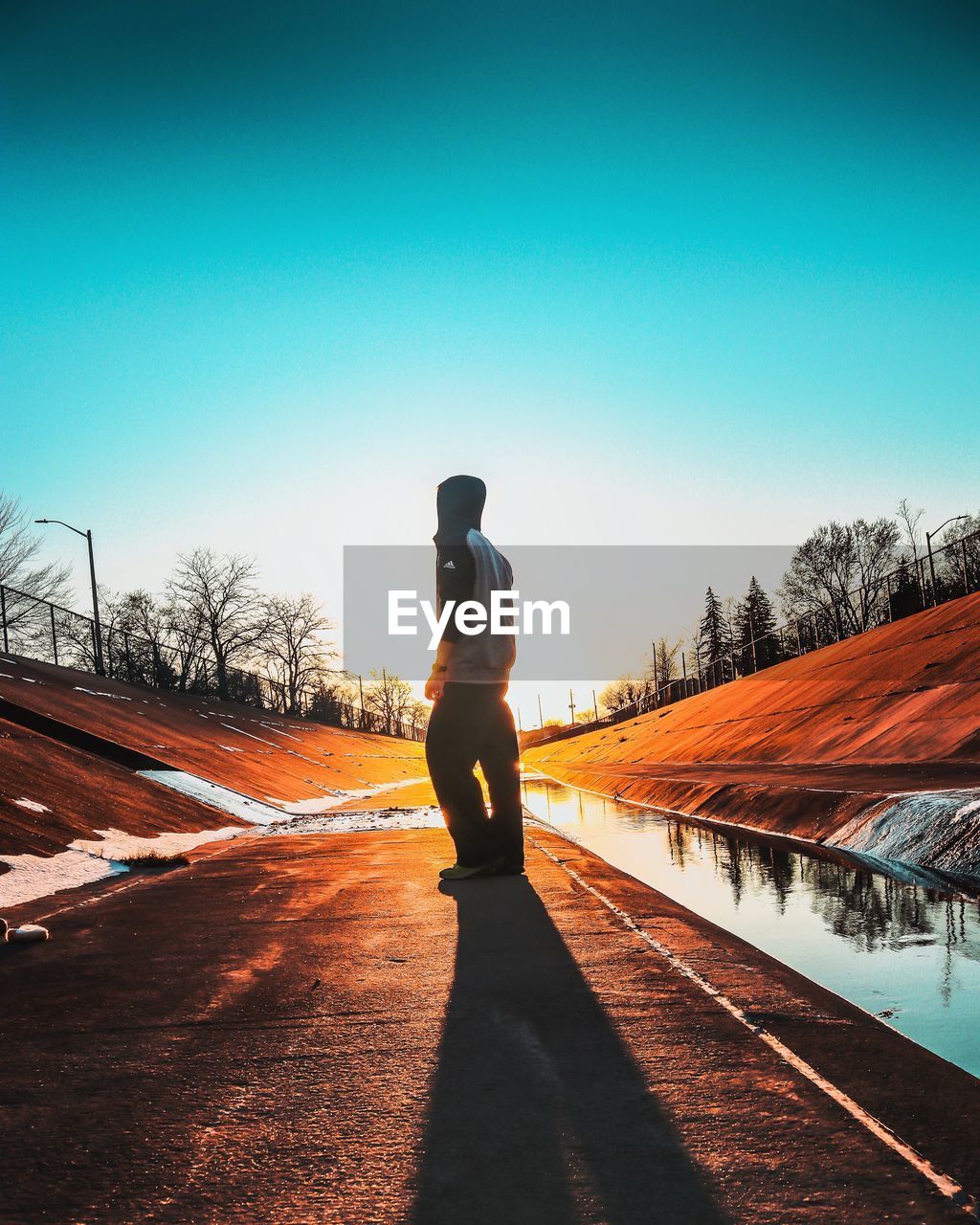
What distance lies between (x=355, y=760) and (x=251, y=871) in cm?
3178

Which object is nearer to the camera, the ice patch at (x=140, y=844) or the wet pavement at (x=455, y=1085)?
the wet pavement at (x=455, y=1085)

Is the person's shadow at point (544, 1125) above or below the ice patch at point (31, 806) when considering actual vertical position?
above

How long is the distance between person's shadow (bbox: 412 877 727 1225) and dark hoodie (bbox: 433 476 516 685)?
3.04 m

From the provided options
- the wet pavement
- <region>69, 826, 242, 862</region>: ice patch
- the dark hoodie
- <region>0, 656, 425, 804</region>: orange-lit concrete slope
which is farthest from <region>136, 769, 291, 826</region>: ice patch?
the wet pavement

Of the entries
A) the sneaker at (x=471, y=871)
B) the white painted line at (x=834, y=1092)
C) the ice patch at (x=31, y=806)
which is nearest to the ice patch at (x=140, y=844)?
the ice patch at (x=31, y=806)

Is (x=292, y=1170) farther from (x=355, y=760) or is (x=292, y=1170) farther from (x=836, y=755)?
(x=355, y=760)

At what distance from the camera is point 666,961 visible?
3.35 meters

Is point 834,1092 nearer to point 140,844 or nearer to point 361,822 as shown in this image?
point 140,844

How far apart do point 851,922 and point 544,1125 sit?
3.22m

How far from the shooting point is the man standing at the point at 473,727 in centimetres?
591

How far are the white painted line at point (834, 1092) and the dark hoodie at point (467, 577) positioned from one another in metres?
2.49

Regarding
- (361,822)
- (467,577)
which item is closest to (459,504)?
(467,577)

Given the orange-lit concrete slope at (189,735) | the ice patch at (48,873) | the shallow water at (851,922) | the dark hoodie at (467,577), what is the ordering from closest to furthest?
the shallow water at (851,922)
the ice patch at (48,873)
the dark hoodie at (467,577)
the orange-lit concrete slope at (189,735)

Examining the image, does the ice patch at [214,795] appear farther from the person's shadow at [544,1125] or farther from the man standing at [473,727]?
the person's shadow at [544,1125]
